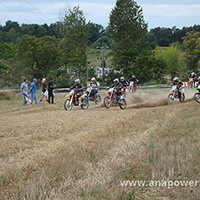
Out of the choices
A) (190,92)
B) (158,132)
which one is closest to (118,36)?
(190,92)

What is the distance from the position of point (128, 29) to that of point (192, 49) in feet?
59.4

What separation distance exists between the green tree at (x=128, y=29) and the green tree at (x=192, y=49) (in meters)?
9.71

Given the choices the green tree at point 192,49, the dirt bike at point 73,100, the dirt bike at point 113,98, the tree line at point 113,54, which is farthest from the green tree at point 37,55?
the dirt bike at point 113,98

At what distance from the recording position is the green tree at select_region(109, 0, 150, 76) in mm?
69375

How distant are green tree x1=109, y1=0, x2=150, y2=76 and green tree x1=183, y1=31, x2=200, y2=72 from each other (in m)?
9.71

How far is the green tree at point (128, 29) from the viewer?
6938 cm

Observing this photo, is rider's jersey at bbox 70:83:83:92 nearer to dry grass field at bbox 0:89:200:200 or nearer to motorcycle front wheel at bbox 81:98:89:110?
motorcycle front wheel at bbox 81:98:89:110

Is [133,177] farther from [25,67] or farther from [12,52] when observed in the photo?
[12,52]

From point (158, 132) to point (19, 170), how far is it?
4819mm

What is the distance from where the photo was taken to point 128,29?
72.0 metres

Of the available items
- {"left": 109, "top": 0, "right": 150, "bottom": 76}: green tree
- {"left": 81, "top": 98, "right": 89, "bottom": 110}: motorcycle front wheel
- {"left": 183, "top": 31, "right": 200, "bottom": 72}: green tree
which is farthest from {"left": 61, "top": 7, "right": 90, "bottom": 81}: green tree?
{"left": 81, "top": 98, "right": 89, "bottom": 110}: motorcycle front wheel

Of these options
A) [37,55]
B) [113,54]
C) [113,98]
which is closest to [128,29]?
[113,54]

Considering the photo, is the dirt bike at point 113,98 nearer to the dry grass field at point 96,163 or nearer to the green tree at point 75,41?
the dry grass field at point 96,163

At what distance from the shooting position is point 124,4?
72625 mm
